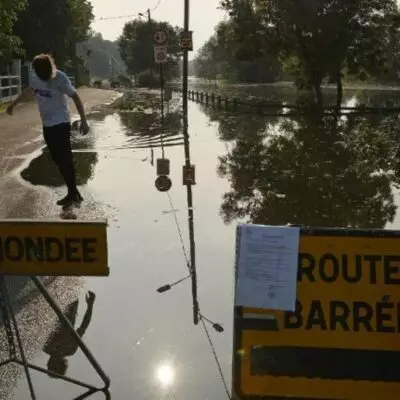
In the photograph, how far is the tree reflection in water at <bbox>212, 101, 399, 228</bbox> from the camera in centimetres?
805

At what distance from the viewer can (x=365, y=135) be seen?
1858cm

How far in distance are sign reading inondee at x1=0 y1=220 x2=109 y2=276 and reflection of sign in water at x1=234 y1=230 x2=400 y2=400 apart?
86 cm

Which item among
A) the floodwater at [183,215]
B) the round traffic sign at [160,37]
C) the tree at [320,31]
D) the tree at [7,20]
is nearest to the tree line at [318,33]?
the tree at [320,31]

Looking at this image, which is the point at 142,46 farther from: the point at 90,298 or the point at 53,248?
the point at 53,248

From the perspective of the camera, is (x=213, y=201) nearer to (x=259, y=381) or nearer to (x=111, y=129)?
(x=259, y=381)

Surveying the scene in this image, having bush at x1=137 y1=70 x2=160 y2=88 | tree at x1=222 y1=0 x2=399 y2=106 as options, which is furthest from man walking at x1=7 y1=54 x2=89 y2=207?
bush at x1=137 y1=70 x2=160 y2=88

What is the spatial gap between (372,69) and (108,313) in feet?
104

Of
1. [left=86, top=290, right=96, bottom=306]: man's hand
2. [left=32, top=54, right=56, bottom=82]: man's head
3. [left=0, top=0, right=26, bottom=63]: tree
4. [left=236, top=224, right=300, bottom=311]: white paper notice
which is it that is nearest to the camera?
[left=236, top=224, right=300, bottom=311]: white paper notice

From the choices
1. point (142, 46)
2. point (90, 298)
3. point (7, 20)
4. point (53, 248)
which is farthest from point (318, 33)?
point (142, 46)

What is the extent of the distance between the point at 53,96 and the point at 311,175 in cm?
503

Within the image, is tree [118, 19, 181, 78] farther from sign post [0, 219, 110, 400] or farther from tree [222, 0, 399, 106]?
sign post [0, 219, 110, 400]

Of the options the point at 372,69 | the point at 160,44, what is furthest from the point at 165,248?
the point at 372,69

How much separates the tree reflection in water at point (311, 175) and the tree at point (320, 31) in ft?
40.2

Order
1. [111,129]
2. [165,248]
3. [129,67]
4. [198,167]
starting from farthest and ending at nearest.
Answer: [129,67] → [111,129] → [198,167] → [165,248]
